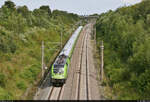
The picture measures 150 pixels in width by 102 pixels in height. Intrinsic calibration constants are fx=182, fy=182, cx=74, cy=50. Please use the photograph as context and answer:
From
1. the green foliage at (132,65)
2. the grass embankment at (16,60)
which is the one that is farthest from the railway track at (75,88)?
the grass embankment at (16,60)

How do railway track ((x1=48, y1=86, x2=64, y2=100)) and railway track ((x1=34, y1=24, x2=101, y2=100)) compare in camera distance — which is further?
railway track ((x1=34, y1=24, x2=101, y2=100))

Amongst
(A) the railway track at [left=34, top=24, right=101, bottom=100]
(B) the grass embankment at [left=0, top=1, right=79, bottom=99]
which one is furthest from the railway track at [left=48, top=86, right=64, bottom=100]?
(B) the grass embankment at [left=0, top=1, right=79, bottom=99]

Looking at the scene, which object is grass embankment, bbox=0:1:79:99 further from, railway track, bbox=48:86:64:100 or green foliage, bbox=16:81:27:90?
railway track, bbox=48:86:64:100

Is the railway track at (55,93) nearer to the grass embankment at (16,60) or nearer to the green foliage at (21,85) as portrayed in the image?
the grass embankment at (16,60)

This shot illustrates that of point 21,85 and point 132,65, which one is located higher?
point 132,65

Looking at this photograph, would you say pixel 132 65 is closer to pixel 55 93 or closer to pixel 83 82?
pixel 83 82

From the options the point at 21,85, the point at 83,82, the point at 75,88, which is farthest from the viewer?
the point at 83,82

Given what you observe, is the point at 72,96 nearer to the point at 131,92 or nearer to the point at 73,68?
the point at 131,92

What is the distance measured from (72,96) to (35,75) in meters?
11.8

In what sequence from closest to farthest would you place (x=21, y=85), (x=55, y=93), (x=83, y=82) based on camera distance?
1. (x=55, y=93)
2. (x=21, y=85)
3. (x=83, y=82)

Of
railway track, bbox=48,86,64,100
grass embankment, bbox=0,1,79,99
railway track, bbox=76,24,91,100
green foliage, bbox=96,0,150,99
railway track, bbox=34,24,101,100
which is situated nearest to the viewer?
railway track, bbox=48,86,64,100

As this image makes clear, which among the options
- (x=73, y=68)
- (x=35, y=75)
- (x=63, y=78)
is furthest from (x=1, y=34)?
(x=63, y=78)

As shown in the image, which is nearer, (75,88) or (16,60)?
(75,88)

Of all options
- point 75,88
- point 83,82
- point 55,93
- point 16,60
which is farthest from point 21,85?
point 83,82
